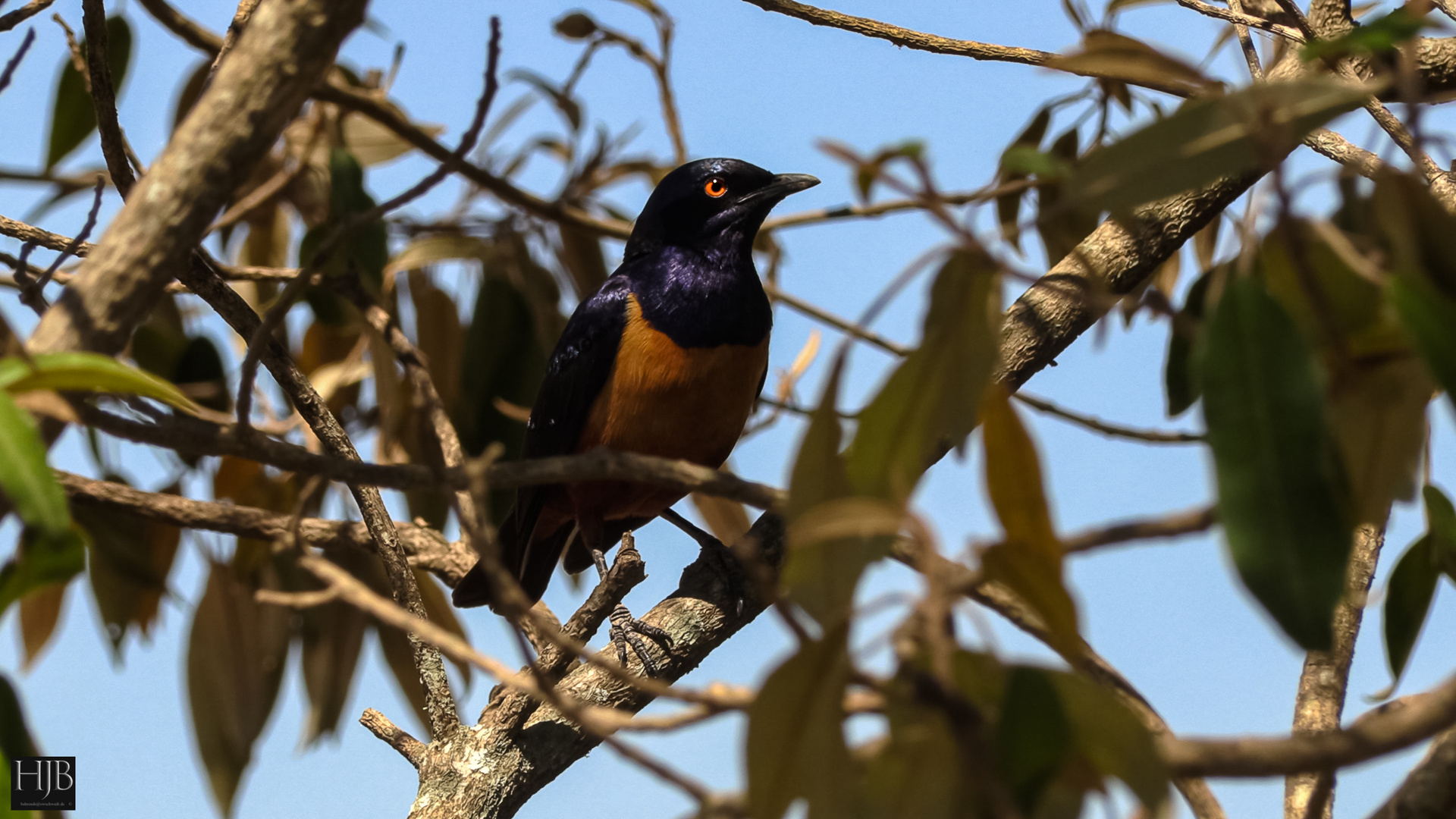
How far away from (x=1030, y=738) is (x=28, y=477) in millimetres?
1028

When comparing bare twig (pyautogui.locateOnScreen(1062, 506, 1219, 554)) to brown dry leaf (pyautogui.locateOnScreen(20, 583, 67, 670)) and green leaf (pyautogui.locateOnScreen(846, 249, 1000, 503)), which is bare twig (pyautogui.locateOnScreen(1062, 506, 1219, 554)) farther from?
brown dry leaf (pyautogui.locateOnScreen(20, 583, 67, 670))

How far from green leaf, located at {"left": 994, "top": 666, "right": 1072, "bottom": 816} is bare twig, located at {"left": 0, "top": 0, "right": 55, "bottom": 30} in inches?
130

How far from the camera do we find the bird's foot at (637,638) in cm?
378

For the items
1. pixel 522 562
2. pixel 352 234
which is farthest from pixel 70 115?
pixel 522 562

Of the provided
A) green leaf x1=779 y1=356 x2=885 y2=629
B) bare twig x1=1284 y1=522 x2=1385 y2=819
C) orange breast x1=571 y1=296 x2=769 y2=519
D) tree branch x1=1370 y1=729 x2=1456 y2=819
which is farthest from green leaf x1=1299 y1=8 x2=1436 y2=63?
orange breast x1=571 y1=296 x2=769 y2=519

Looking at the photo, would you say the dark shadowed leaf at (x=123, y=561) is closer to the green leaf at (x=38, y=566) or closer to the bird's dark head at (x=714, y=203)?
the green leaf at (x=38, y=566)

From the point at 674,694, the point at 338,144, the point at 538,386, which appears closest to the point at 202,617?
the point at 538,386

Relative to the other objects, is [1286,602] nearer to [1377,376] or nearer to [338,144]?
[1377,376]

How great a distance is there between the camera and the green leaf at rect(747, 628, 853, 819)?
46.9 inches

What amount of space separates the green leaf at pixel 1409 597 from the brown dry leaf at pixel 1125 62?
Result: 0.93 m

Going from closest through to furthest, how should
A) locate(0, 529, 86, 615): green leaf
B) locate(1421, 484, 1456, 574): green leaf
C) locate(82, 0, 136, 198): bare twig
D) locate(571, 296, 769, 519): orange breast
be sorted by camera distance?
locate(0, 529, 86, 615): green leaf < locate(1421, 484, 1456, 574): green leaf < locate(82, 0, 136, 198): bare twig < locate(571, 296, 769, 519): orange breast

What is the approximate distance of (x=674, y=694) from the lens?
124 cm

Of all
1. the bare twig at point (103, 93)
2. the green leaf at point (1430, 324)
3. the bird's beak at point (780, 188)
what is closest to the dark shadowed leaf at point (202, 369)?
the bare twig at point (103, 93)

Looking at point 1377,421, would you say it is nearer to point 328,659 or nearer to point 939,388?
point 939,388
